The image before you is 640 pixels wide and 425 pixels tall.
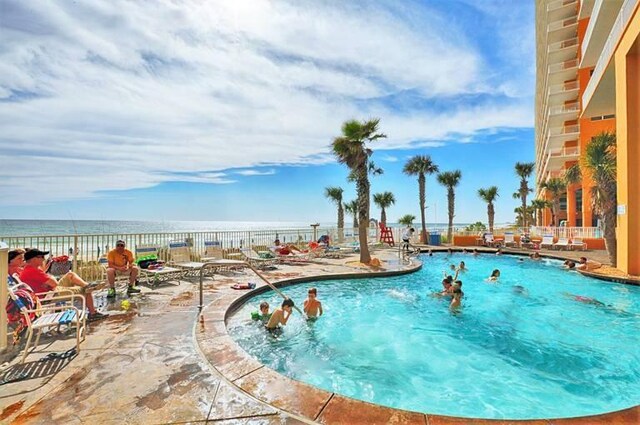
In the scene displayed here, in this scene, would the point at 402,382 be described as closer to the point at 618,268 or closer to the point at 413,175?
the point at 618,268

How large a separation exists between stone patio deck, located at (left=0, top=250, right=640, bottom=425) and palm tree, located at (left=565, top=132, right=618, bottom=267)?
39.9ft

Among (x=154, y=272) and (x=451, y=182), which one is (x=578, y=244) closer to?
(x=451, y=182)

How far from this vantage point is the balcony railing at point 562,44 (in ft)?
102

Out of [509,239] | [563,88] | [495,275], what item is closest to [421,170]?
[509,239]

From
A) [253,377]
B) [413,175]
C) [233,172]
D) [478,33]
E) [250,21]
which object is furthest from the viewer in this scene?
[233,172]

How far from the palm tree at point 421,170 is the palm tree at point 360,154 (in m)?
12.8

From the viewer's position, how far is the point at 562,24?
31125 millimetres

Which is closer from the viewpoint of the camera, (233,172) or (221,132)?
(221,132)

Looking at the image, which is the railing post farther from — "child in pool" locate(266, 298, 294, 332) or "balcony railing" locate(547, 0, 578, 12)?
"balcony railing" locate(547, 0, 578, 12)

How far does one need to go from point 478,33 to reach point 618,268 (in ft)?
30.6

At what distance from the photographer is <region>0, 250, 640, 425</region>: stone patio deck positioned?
8.45 feet

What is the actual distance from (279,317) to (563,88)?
126 ft

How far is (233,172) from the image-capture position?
6988 cm

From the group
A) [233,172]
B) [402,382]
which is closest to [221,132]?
[402,382]
